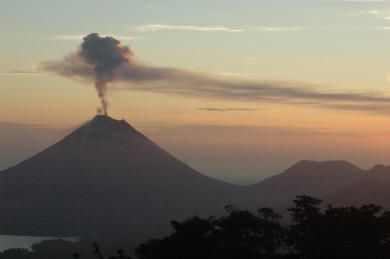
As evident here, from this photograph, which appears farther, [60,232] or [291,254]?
[60,232]

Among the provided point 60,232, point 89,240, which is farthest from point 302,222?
point 60,232

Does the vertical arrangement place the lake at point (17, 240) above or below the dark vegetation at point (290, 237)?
above

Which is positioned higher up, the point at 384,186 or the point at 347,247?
the point at 384,186

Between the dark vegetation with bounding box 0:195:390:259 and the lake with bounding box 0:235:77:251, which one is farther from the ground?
the lake with bounding box 0:235:77:251

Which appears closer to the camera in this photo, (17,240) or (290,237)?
(290,237)

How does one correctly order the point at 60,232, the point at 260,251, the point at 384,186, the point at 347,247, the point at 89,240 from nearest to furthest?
the point at 347,247 → the point at 260,251 → the point at 89,240 → the point at 384,186 → the point at 60,232

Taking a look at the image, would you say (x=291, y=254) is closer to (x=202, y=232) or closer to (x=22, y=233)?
(x=202, y=232)

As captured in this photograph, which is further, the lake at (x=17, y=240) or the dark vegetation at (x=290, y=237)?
the lake at (x=17, y=240)

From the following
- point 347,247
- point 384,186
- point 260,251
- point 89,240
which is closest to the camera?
point 347,247
